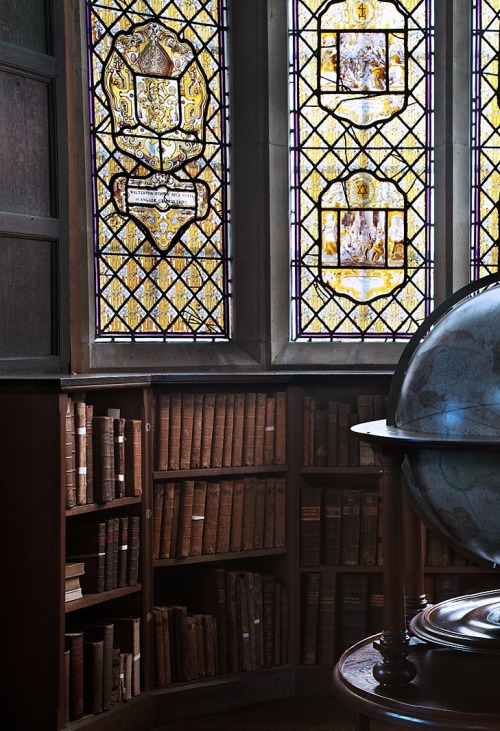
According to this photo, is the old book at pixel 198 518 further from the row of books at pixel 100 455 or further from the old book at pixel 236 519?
the row of books at pixel 100 455

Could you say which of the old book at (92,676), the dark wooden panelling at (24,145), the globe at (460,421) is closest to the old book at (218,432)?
the old book at (92,676)

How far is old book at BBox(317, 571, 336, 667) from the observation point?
507cm

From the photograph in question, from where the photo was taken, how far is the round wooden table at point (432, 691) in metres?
2.58

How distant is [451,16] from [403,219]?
3.63 ft

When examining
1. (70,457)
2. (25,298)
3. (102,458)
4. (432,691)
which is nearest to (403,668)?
(432,691)

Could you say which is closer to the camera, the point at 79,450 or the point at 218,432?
the point at 79,450

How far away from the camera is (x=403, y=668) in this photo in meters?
2.80

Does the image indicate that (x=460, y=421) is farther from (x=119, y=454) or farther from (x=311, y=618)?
(x=311, y=618)

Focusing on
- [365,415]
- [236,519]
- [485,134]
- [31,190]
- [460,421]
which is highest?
[485,134]

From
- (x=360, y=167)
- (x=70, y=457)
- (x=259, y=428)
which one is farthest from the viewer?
(x=360, y=167)

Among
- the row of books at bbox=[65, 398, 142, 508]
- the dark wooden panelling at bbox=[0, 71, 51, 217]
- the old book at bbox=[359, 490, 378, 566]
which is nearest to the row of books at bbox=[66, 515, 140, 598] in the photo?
the row of books at bbox=[65, 398, 142, 508]

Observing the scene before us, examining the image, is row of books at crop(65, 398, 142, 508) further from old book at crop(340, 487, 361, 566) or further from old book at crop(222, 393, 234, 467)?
old book at crop(340, 487, 361, 566)

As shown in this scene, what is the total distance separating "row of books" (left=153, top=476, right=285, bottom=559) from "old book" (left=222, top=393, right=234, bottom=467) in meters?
0.11

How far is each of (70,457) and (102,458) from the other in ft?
0.76
